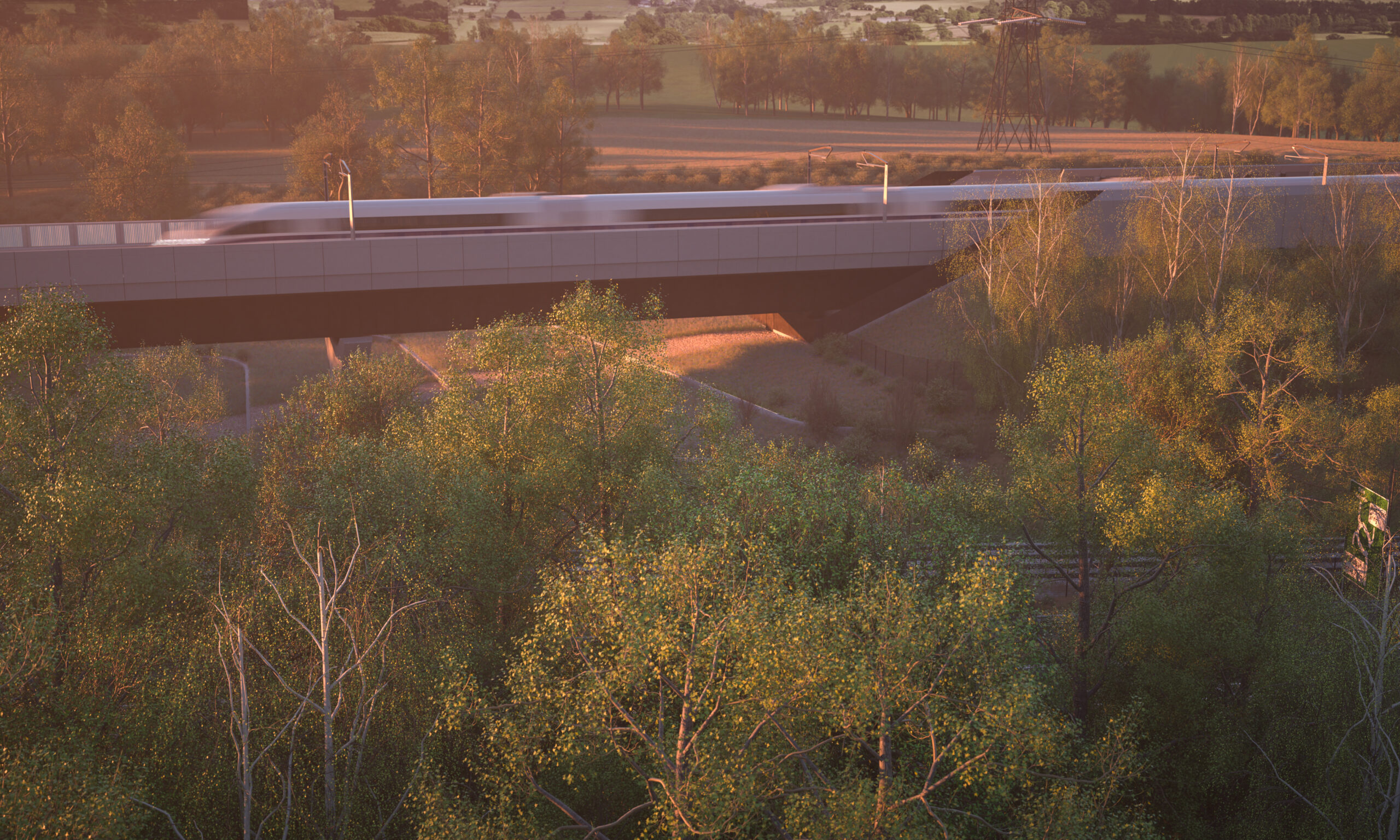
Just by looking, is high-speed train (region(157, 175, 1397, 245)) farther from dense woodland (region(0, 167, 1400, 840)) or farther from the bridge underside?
dense woodland (region(0, 167, 1400, 840))

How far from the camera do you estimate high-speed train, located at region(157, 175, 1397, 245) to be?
43.1 metres

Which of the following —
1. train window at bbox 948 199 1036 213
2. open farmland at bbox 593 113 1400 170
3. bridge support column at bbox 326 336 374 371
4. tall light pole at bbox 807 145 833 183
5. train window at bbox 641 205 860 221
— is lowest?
bridge support column at bbox 326 336 374 371

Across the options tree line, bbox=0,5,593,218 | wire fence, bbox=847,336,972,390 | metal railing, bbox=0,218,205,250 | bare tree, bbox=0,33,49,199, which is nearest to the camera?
metal railing, bbox=0,218,205,250

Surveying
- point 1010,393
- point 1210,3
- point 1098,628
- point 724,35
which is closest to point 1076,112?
point 1210,3

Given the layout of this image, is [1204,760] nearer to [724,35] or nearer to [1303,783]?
[1303,783]

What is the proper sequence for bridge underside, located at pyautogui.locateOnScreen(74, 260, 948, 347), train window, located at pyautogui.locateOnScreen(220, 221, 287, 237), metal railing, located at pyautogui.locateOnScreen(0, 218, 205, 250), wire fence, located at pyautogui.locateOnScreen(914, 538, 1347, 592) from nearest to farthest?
1. wire fence, located at pyautogui.locateOnScreen(914, 538, 1347, 592)
2. metal railing, located at pyautogui.locateOnScreen(0, 218, 205, 250)
3. bridge underside, located at pyautogui.locateOnScreen(74, 260, 948, 347)
4. train window, located at pyautogui.locateOnScreen(220, 221, 287, 237)

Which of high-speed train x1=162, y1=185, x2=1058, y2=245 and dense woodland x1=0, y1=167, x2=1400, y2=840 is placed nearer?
dense woodland x1=0, y1=167, x2=1400, y2=840

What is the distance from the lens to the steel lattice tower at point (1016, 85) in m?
67.1

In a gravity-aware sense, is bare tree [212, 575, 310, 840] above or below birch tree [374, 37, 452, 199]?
below

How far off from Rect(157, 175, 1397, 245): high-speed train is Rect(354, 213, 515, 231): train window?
0.04 metres

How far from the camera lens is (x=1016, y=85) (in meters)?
121

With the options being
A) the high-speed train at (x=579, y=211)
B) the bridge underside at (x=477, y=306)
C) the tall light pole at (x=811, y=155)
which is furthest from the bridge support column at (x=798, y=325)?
the tall light pole at (x=811, y=155)

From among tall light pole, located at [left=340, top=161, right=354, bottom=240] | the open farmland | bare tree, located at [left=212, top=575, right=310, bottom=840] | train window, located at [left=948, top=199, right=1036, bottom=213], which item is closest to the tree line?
the open farmland

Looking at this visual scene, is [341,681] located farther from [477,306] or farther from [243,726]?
[477,306]
